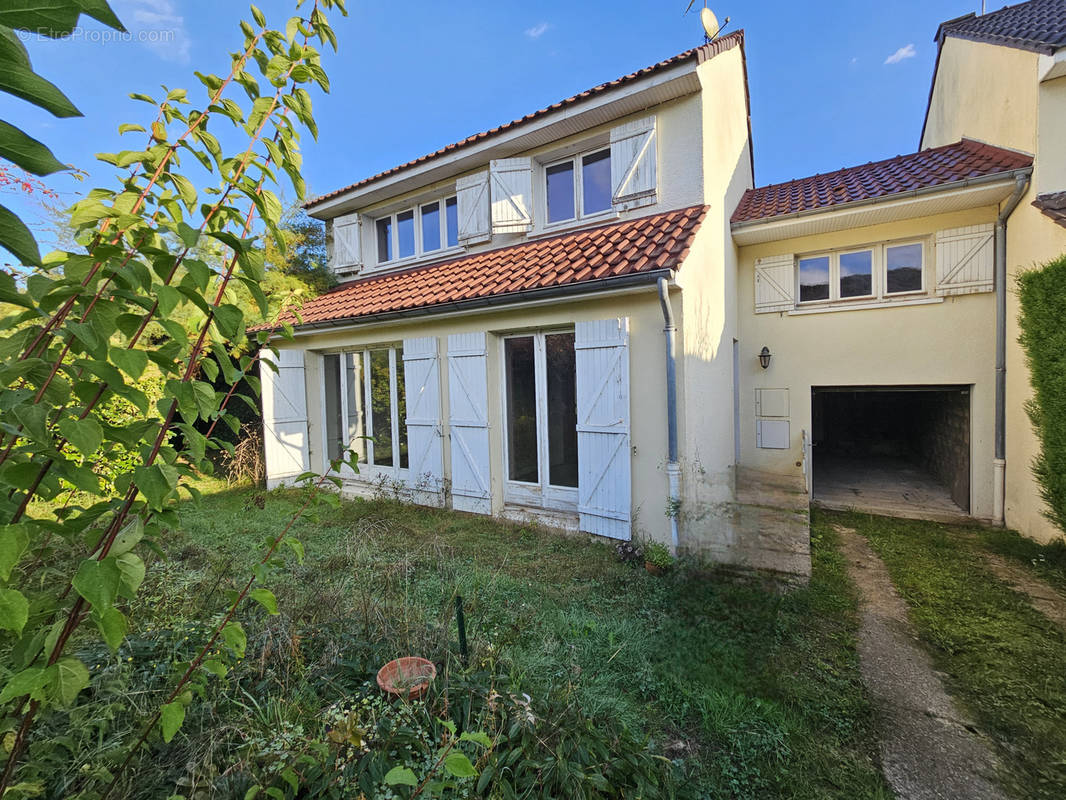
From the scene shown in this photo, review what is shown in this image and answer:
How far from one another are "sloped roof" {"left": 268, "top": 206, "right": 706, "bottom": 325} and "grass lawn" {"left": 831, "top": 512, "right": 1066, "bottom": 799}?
392cm

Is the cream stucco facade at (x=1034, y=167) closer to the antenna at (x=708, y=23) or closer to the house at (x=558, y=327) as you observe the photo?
the house at (x=558, y=327)

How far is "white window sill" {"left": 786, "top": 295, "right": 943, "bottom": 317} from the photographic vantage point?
639 cm

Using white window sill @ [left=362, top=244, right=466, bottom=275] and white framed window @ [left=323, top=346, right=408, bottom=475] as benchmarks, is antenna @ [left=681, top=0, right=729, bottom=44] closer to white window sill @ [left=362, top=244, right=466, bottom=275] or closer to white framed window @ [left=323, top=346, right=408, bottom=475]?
white window sill @ [left=362, top=244, right=466, bottom=275]

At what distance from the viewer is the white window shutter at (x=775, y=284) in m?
7.24

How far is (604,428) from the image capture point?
16.8ft

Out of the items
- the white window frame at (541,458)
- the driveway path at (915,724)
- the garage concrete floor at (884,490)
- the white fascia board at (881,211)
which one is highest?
the white fascia board at (881,211)

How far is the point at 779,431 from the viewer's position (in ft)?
24.2

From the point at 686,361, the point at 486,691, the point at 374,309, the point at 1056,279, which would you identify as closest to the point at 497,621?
the point at 486,691

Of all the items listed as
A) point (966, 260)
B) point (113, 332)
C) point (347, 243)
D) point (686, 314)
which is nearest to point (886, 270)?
point (966, 260)

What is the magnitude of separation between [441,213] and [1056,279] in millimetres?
8138

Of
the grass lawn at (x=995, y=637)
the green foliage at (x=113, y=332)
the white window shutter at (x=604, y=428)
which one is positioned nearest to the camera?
the green foliage at (x=113, y=332)

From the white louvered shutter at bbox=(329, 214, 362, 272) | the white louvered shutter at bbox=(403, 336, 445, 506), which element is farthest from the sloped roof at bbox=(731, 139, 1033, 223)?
the white louvered shutter at bbox=(329, 214, 362, 272)

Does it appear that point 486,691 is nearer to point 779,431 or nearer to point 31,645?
point 31,645

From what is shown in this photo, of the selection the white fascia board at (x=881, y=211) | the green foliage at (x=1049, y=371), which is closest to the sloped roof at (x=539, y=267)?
the white fascia board at (x=881, y=211)
